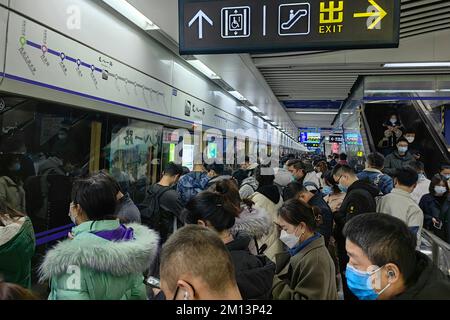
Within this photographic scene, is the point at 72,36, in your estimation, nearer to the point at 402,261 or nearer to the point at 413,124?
the point at 402,261

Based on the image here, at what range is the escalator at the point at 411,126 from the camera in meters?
10.1

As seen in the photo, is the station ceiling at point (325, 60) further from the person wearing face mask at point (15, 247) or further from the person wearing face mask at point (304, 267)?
the person wearing face mask at point (304, 267)

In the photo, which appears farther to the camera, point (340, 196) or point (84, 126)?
point (340, 196)

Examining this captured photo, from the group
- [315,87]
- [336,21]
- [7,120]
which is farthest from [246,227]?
[315,87]

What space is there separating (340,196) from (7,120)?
391 cm

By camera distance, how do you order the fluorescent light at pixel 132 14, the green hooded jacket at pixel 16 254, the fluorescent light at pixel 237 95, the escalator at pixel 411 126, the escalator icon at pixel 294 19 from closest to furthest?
1. the green hooded jacket at pixel 16 254
2. the escalator icon at pixel 294 19
3. the fluorescent light at pixel 132 14
4. the fluorescent light at pixel 237 95
5. the escalator at pixel 411 126

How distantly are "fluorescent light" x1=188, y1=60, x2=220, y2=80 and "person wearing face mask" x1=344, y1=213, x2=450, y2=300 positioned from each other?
17.7 ft

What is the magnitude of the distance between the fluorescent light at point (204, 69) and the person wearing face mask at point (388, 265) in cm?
538

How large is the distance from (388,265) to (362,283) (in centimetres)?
20

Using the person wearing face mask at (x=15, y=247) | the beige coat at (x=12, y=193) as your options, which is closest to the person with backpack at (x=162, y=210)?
the beige coat at (x=12, y=193)

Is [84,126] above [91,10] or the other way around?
the other way around

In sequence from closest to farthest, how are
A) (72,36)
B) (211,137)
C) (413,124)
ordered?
(72,36) < (211,137) < (413,124)

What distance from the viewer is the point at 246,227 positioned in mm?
2484
